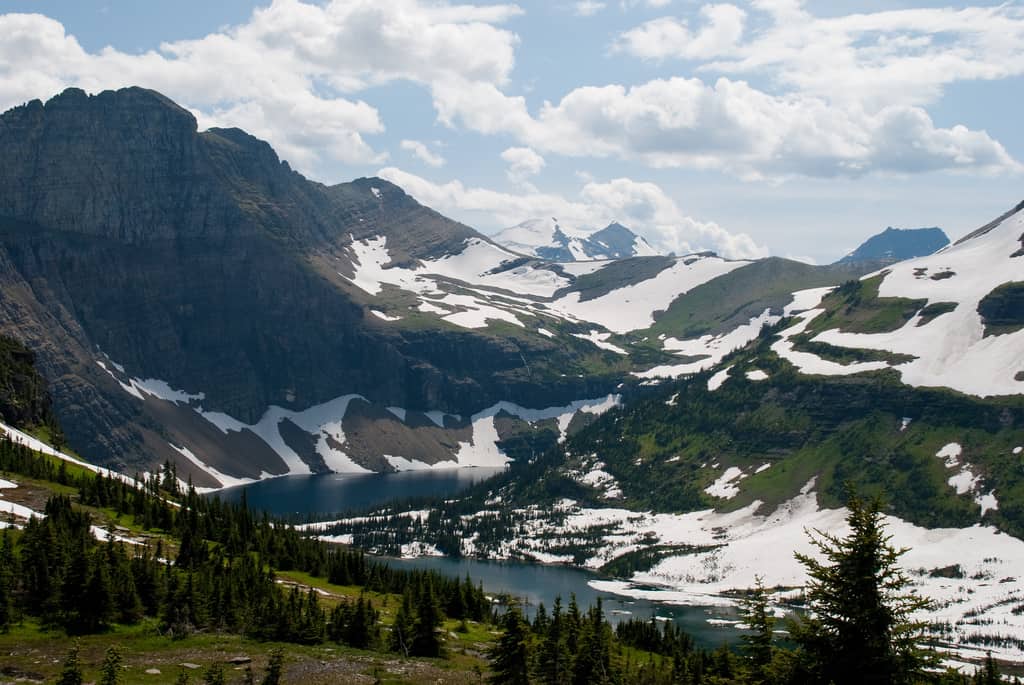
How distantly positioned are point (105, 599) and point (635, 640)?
77.3 m

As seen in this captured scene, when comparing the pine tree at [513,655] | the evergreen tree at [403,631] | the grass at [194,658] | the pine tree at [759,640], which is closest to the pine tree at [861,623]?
the pine tree at [759,640]

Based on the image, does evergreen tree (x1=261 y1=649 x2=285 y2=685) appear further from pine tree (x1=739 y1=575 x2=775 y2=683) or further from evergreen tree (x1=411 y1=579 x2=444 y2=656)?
pine tree (x1=739 y1=575 x2=775 y2=683)

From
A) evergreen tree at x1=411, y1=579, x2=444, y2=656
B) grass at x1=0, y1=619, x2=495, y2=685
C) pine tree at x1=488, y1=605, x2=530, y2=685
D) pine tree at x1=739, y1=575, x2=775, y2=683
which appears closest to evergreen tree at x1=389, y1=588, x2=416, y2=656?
evergreen tree at x1=411, y1=579, x2=444, y2=656

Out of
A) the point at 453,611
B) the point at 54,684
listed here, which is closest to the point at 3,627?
the point at 54,684

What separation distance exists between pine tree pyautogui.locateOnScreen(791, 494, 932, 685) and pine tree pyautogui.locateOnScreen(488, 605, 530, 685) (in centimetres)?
2387

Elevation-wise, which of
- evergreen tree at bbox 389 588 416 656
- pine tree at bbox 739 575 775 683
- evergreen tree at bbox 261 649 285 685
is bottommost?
evergreen tree at bbox 389 588 416 656

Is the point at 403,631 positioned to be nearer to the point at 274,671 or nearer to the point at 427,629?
the point at 427,629

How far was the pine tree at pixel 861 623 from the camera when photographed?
30047 mm

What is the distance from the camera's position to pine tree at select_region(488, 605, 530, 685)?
52.7 m

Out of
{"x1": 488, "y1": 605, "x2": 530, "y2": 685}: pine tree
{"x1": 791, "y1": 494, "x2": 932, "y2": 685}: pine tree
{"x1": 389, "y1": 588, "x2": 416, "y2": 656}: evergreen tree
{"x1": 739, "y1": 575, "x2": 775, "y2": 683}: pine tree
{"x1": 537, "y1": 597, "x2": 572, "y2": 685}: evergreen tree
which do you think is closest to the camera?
{"x1": 791, "y1": 494, "x2": 932, "y2": 685}: pine tree

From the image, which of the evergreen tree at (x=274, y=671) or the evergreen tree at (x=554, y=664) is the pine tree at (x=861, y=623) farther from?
Answer: the evergreen tree at (x=274, y=671)

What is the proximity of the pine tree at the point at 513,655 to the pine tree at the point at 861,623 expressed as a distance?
23873 mm

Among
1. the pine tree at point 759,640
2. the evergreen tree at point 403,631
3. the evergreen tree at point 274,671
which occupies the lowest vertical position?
the evergreen tree at point 403,631

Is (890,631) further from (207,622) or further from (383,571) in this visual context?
(383,571)
